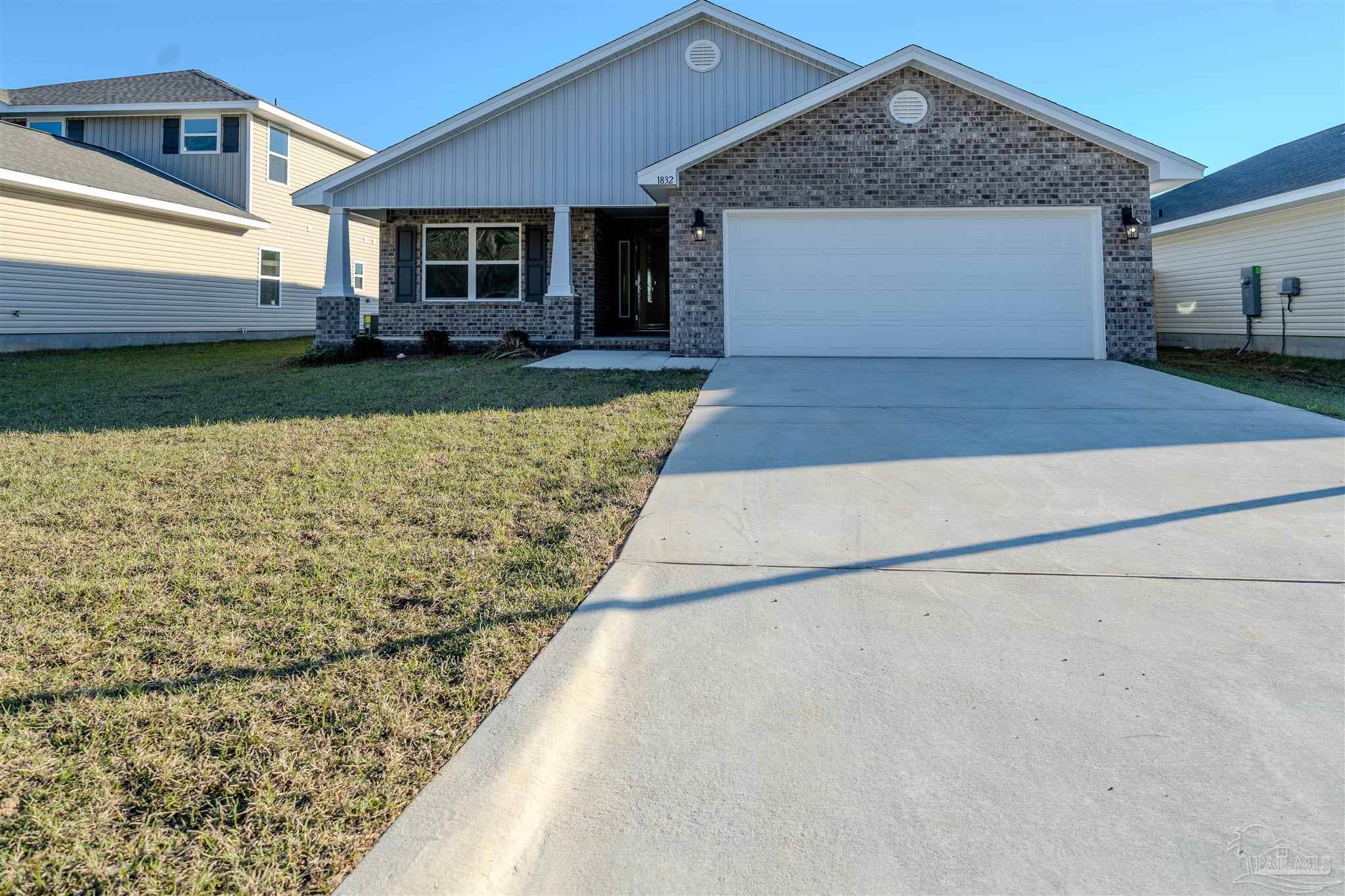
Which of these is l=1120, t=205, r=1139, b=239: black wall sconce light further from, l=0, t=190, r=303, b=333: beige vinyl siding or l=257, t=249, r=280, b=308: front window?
l=257, t=249, r=280, b=308: front window

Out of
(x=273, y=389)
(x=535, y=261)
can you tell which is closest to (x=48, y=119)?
(x=535, y=261)

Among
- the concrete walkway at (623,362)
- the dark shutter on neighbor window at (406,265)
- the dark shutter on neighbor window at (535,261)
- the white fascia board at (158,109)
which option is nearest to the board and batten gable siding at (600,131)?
the dark shutter on neighbor window at (535,261)

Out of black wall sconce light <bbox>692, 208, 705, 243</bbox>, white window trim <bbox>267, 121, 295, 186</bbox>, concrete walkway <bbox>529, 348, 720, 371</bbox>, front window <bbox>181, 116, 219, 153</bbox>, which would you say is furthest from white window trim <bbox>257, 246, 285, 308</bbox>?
black wall sconce light <bbox>692, 208, 705, 243</bbox>

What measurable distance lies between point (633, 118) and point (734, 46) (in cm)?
234

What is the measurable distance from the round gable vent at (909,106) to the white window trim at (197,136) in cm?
1702

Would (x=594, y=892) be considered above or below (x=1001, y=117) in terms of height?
below

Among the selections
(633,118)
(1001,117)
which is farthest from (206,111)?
(1001,117)

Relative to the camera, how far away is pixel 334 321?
610 inches

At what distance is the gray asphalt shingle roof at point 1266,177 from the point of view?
48.2 feet

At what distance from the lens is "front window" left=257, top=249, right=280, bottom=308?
21.9 m

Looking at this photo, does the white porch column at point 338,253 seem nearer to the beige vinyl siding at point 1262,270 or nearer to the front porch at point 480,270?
the front porch at point 480,270

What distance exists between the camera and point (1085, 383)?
32.1 feet

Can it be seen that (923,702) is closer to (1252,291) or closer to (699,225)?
(699,225)

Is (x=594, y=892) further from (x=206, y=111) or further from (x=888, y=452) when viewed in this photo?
(x=206, y=111)
